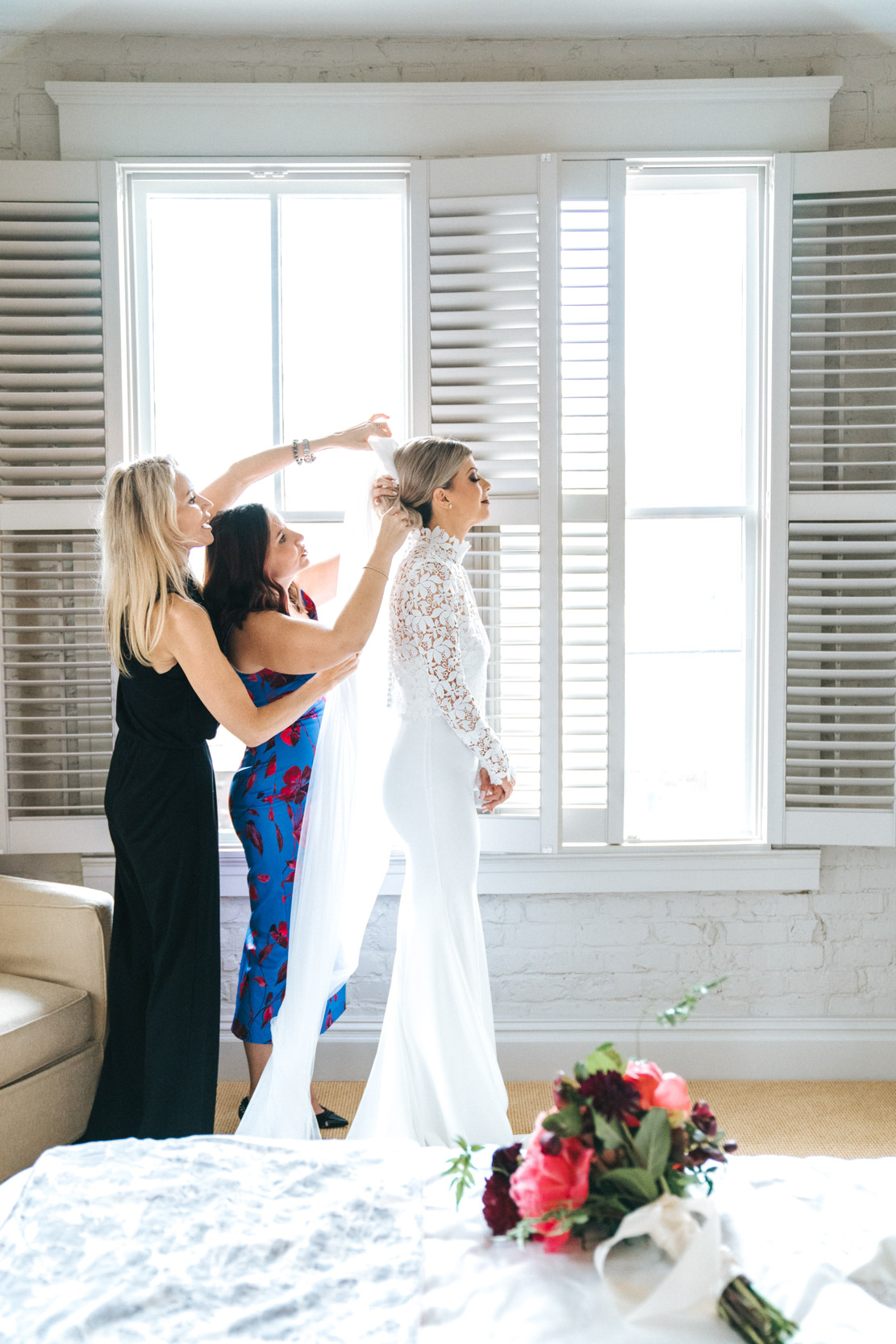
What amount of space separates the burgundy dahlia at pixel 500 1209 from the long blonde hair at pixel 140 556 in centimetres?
148

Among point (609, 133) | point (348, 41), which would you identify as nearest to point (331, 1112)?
point (609, 133)

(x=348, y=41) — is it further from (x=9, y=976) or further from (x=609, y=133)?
(x=9, y=976)

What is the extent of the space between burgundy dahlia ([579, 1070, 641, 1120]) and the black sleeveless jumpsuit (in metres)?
1.43

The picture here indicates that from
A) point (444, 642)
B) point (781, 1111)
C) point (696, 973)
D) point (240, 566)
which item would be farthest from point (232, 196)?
point (781, 1111)

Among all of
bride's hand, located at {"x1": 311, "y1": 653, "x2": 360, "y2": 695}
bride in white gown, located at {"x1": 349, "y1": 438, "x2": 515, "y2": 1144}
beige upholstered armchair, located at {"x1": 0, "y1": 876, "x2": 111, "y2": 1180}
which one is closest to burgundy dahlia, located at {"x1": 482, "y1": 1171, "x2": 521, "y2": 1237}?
bride in white gown, located at {"x1": 349, "y1": 438, "x2": 515, "y2": 1144}

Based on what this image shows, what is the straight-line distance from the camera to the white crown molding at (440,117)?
2936 millimetres

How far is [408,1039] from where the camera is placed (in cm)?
242

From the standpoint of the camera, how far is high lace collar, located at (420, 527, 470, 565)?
2.48 m

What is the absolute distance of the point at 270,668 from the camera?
2.50 meters

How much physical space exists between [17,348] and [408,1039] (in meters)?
2.35

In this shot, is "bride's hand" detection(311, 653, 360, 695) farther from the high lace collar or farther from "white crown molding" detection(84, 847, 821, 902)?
"white crown molding" detection(84, 847, 821, 902)

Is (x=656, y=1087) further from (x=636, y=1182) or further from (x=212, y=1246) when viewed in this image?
(x=212, y=1246)

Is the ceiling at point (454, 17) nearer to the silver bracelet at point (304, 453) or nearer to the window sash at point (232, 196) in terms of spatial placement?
the window sash at point (232, 196)

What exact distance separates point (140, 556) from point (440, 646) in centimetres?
75
